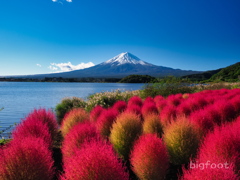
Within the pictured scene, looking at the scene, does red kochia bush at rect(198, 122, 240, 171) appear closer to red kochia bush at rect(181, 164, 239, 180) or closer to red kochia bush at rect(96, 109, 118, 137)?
red kochia bush at rect(181, 164, 239, 180)

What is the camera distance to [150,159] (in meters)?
3.76

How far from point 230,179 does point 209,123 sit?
3.93 meters

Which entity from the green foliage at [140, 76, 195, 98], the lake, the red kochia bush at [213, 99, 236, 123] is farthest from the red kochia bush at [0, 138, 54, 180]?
the green foliage at [140, 76, 195, 98]

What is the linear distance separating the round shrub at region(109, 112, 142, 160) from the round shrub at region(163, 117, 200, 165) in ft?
3.31

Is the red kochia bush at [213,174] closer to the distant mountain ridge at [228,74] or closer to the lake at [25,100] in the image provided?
the lake at [25,100]

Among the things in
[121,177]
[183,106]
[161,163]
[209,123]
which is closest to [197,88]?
[183,106]

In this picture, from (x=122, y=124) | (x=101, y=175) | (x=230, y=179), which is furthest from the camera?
(x=122, y=124)

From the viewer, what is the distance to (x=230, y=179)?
84.0 inches

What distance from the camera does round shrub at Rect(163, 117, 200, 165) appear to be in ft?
15.3

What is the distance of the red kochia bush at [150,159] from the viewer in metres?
3.74

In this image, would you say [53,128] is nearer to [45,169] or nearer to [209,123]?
[45,169]

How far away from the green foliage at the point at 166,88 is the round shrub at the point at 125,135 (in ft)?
47.0

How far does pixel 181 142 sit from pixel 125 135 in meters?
1.49

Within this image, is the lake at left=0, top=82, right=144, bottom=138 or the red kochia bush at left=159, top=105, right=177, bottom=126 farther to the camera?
the lake at left=0, top=82, right=144, bottom=138
